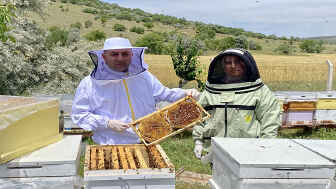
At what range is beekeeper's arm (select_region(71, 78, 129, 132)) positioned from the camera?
255cm

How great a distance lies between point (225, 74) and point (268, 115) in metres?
0.49

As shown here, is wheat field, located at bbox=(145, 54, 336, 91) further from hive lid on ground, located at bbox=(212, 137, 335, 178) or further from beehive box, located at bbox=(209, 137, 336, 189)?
beehive box, located at bbox=(209, 137, 336, 189)

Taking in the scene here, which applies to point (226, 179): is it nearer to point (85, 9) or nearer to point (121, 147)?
point (121, 147)

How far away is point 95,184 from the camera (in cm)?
189

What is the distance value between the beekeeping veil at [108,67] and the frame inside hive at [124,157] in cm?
66

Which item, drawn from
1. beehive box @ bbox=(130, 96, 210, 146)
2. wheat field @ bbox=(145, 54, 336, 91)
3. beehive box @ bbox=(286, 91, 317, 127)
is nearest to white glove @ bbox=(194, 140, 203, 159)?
beehive box @ bbox=(130, 96, 210, 146)

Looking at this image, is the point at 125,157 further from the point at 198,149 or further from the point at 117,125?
the point at 198,149

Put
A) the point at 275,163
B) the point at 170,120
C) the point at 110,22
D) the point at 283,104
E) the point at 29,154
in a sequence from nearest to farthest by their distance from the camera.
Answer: the point at 275,163 → the point at 29,154 → the point at 170,120 → the point at 283,104 → the point at 110,22

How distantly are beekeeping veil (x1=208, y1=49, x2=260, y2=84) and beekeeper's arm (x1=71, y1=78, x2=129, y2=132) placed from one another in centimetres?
88

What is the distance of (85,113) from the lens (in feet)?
8.75

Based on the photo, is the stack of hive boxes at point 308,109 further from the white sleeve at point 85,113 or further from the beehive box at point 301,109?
the white sleeve at point 85,113

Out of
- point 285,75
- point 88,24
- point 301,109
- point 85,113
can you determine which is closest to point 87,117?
point 85,113

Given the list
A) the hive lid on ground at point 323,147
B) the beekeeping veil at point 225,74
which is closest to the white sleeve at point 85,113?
the beekeeping veil at point 225,74

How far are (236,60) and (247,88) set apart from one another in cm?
26
